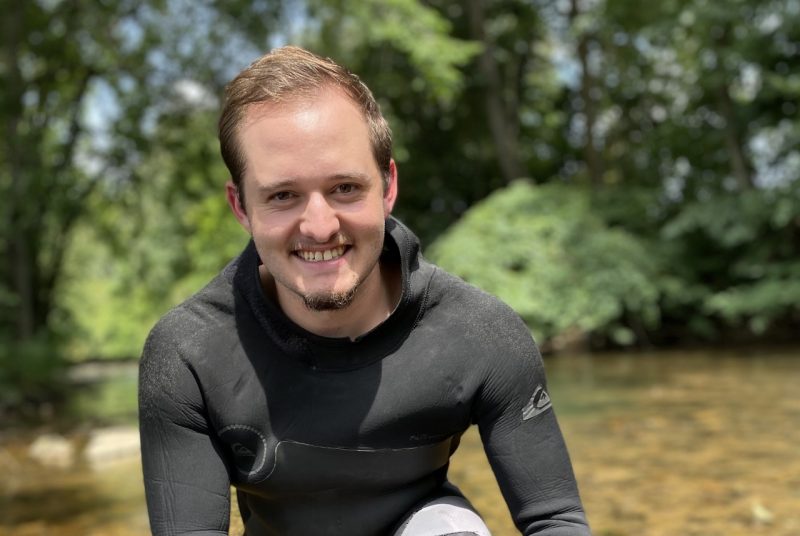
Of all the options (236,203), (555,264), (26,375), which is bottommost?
(236,203)

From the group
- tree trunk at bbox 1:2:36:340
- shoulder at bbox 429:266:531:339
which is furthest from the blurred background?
shoulder at bbox 429:266:531:339

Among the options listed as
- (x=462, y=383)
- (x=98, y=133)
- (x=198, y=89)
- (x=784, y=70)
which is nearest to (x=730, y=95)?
(x=784, y=70)

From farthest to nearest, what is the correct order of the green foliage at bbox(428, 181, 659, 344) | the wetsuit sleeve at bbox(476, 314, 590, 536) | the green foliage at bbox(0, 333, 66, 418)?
the green foliage at bbox(428, 181, 659, 344)
the green foliage at bbox(0, 333, 66, 418)
the wetsuit sleeve at bbox(476, 314, 590, 536)

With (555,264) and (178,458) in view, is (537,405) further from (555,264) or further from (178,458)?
(555,264)

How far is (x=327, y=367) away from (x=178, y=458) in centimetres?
34

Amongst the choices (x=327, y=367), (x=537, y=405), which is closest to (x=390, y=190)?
(x=327, y=367)

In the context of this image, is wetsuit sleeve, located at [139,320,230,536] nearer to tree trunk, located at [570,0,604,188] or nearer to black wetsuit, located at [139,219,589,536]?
black wetsuit, located at [139,219,589,536]

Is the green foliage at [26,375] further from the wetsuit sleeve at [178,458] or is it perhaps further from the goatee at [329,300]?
the goatee at [329,300]

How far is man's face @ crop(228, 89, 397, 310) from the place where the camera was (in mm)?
1724

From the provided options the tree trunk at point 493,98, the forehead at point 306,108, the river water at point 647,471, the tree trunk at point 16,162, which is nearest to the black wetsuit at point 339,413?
the forehead at point 306,108

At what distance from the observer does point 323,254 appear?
5.85 ft

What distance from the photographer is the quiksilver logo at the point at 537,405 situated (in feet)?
6.08

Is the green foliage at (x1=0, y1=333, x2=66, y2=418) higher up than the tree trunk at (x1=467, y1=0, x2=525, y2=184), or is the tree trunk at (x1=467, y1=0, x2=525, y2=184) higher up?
the tree trunk at (x1=467, y1=0, x2=525, y2=184)

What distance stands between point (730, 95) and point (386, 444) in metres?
14.5
